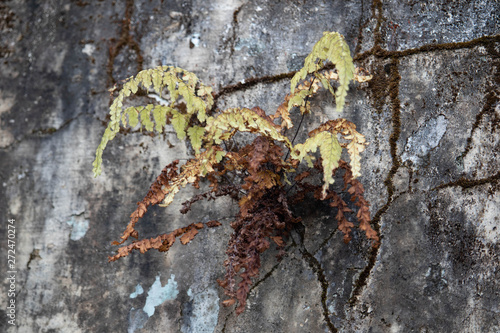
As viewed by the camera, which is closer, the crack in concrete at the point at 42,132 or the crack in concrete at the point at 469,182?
the crack in concrete at the point at 469,182

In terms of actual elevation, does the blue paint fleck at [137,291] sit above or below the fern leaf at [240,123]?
below

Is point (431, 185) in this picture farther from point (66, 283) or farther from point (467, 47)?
point (66, 283)

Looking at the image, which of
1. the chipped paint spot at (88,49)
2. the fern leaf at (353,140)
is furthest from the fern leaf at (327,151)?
the chipped paint spot at (88,49)

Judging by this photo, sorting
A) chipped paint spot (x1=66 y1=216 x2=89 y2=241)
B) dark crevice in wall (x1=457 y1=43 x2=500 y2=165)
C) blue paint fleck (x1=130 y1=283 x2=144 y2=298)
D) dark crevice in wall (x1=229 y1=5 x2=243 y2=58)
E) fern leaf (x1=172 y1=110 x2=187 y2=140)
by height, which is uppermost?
dark crevice in wall (x1=229 y1=5 x2=243 y2=58)

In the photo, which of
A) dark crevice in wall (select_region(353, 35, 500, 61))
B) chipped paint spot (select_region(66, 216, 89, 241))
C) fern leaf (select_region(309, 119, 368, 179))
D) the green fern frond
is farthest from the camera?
chipped paint spot (select_region(66, 216, 89, 241))

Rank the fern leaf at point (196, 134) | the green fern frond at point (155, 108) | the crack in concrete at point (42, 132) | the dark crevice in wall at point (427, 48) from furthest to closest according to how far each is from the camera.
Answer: the crack in concrete at point (42, 132) < the dark crevice in wall at point (427, 48) < the fern leaf at point (196, 134) < the green fern frond at point (155, 108)

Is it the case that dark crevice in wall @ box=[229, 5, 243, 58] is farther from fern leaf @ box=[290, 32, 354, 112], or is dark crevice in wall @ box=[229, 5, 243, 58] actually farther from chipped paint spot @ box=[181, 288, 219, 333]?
chipped paint spot @ box=[181, 288, 219, 333]

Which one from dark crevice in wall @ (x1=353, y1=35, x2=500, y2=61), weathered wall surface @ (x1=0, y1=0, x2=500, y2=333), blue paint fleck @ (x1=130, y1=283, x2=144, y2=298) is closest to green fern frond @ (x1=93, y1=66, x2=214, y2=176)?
weathered wall surface @ (x1=0, y1=0, x2=500, y2=333)

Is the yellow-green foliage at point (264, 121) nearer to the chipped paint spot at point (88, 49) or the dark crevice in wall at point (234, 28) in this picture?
the dark crevice in wall at point (234, 28)

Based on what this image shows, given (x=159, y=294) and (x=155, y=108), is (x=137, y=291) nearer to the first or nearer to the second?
(x=159, y=294)
